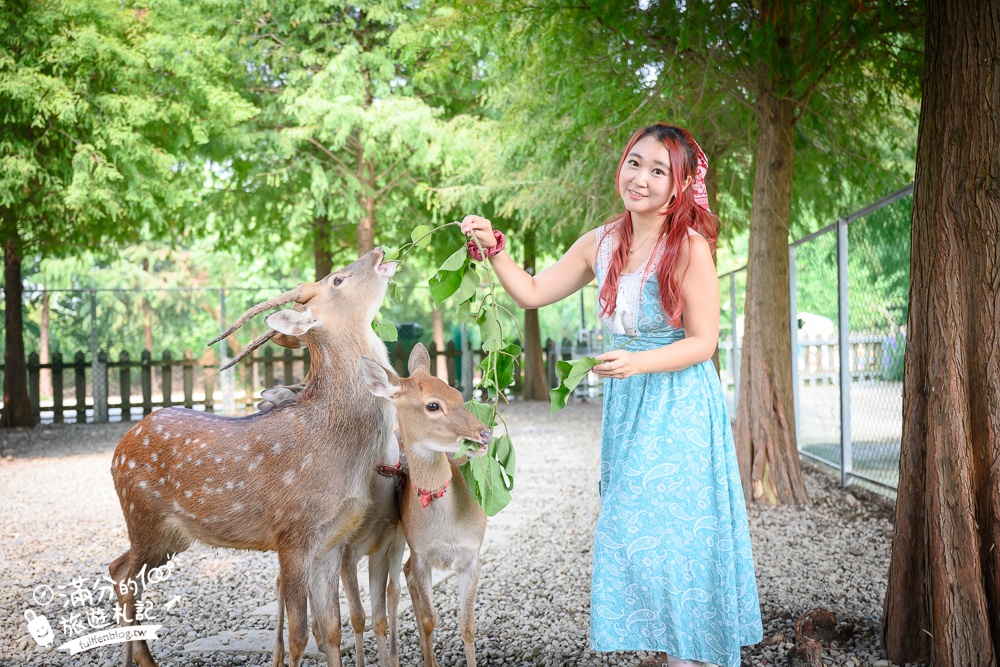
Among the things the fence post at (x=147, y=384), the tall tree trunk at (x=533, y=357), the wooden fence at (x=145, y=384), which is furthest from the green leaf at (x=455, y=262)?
the tall tree trunk at (x=533, y=357)

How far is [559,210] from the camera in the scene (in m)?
9.60

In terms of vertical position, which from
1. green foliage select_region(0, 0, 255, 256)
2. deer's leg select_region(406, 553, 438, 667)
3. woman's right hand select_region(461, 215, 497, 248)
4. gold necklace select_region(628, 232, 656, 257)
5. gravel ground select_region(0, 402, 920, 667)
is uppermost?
green foliage select_region(0, 0, 255, 256)

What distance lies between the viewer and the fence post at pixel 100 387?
14.0 m

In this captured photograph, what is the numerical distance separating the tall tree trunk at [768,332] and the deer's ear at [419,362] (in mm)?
4173

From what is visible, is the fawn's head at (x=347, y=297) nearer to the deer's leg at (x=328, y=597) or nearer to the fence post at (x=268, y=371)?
the deer's leg at (x=328, y=597)

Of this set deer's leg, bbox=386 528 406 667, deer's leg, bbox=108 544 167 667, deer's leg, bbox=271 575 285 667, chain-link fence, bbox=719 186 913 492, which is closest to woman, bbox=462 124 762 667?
deer's leg, bbox=386 528 406 667

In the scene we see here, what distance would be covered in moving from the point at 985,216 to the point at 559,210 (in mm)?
6580

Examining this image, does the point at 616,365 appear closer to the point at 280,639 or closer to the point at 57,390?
the point at 280,639

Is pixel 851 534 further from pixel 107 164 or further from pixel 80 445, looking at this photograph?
pixel 80 445

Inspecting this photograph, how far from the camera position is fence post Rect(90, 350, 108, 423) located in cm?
1397

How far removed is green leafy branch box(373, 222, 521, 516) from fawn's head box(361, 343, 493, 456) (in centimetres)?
6

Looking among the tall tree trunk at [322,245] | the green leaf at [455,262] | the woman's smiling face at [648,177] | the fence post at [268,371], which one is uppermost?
the tall tree trunk at [322,245]

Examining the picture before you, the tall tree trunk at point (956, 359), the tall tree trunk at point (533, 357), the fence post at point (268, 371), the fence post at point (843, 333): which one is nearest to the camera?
the tall tree trunk at point (956, 359)

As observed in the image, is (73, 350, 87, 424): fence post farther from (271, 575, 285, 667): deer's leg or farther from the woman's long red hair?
the woman's long red hair
